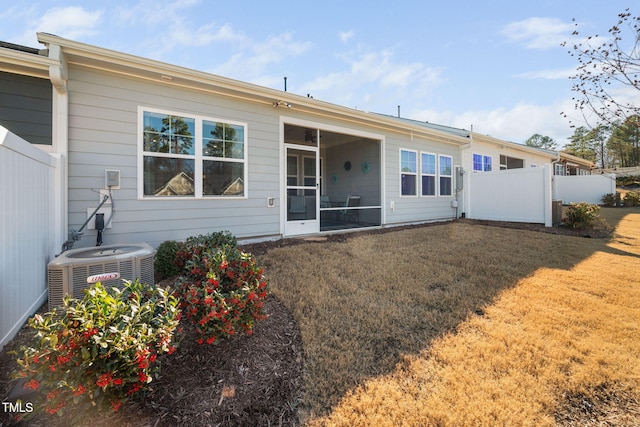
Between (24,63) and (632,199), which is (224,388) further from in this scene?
(632,199)

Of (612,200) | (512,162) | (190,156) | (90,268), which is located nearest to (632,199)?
(612,200)

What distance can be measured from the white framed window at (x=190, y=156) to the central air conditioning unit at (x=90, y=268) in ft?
6.79

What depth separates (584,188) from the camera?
1537 centimetres

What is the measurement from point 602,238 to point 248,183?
8466 millimetres

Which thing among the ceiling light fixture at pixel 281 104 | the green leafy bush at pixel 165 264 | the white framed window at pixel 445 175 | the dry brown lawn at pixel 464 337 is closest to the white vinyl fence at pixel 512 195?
the white framed window at pixel 445 175

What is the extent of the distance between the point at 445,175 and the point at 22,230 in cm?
1025

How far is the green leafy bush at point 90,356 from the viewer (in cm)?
135

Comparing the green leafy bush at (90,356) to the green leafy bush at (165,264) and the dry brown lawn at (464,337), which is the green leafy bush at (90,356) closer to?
the dry brown lawn at (464,337)

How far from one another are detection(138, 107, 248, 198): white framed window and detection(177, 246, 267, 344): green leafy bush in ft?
8.68

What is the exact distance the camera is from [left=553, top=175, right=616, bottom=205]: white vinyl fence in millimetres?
14914

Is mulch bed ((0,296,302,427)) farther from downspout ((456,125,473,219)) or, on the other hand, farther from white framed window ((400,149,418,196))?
downspout ((456,125,473,219))

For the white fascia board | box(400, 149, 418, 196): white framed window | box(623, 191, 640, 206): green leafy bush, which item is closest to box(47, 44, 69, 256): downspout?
the white fascia board

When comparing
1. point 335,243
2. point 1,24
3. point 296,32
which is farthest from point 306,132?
point 1,24

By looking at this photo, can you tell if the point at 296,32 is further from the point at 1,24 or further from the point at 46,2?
the point at 1,24
